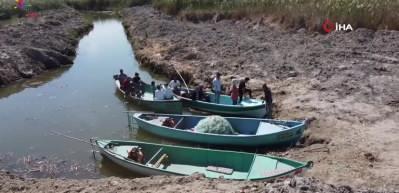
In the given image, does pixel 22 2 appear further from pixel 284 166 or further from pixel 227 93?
pixel 284 166

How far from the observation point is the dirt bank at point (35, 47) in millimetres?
26578

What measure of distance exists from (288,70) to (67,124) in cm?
989

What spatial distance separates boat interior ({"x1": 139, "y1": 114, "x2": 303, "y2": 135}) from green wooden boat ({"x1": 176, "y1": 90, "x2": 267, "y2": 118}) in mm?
1380

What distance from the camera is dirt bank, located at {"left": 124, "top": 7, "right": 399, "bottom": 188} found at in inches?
522

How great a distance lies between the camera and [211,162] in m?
13.8

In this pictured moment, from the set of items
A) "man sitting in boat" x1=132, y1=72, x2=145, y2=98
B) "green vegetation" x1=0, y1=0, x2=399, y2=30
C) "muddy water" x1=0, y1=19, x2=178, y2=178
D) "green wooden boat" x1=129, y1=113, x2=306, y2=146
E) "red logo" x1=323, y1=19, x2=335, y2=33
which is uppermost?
"green vegetation" x1=0, y1=0, x2=399, y2=30

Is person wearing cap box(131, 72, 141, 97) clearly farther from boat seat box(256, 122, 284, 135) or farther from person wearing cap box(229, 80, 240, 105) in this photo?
boat seat box(256, 122, 284, 135)

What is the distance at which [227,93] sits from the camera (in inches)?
792

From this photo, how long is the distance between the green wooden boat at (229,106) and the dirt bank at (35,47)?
1146cm

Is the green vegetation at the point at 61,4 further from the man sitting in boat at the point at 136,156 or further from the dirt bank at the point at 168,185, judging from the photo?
the dirt bank at the point at 168,185

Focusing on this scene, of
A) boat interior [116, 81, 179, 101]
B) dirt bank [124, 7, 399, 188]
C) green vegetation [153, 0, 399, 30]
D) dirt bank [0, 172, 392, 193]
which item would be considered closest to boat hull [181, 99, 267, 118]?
dirt bank [124, 7, 399, 188]

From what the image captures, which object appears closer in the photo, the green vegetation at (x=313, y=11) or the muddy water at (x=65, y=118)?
the muddy water at (x=65, y=118)

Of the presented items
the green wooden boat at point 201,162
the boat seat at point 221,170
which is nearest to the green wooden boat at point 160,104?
the green wooden boat at point 201,162

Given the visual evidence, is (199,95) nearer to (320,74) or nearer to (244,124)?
(244,124)
